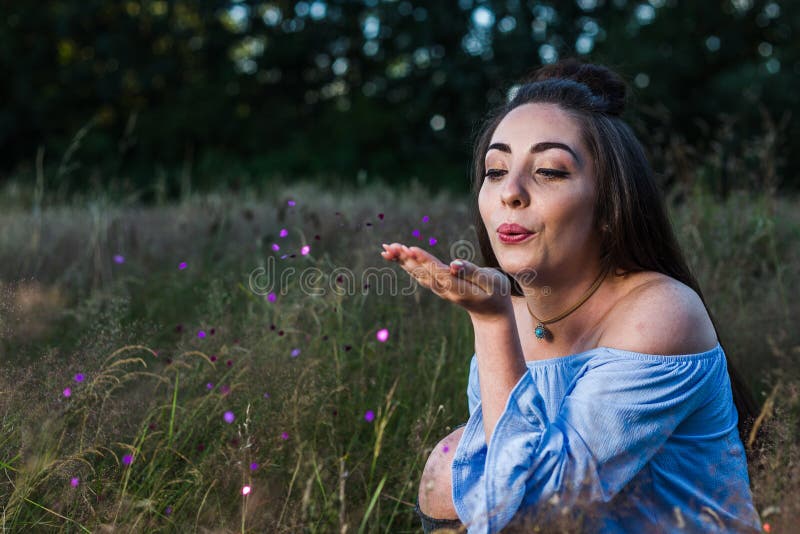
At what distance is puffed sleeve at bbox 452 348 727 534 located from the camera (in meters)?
1.39

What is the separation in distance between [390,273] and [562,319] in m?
1.31

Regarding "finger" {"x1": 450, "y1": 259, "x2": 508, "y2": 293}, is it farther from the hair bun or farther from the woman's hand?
the hair bun

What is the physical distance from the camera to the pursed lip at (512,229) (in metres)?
1.71

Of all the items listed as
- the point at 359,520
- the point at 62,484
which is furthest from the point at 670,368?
the point at 62,484

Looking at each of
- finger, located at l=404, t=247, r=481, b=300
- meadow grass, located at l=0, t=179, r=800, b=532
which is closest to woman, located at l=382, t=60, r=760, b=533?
finger, located at l=404, t=247, r=481, b=300

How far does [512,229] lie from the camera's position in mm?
1723

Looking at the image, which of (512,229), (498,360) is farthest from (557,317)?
(498,360)

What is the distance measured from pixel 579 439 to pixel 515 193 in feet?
1.91

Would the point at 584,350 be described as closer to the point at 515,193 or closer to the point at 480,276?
the point at 515,193

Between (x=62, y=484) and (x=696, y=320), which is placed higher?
(x=696, y=320)

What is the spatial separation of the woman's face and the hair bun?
0.68 feet

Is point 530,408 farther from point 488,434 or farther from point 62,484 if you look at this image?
point 62,484

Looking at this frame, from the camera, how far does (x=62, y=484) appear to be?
1.81 m

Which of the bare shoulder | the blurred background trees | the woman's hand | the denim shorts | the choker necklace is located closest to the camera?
the woman's hand
